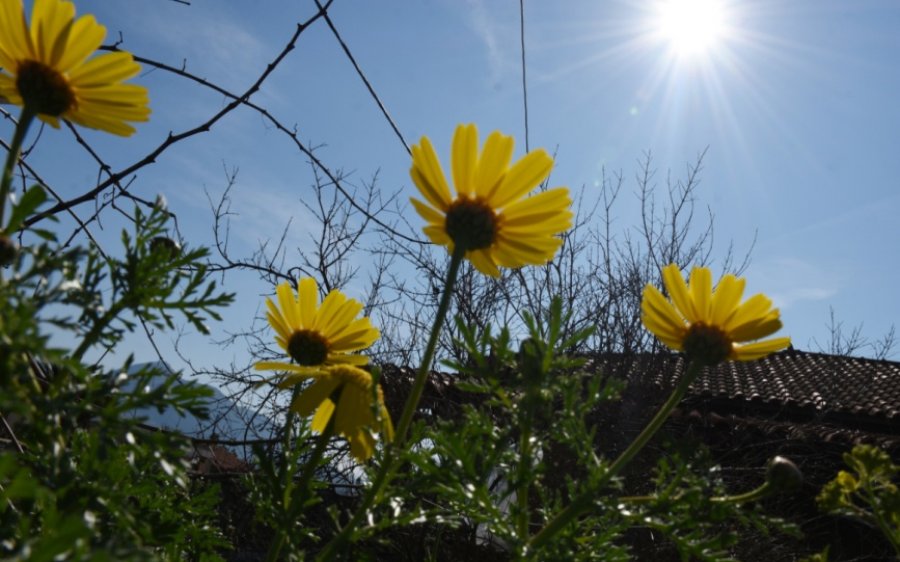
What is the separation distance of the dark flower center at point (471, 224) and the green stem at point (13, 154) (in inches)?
18.2

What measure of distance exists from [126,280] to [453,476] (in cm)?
42

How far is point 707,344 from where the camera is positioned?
3.35ft

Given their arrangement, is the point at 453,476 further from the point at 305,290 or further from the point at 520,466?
the point at 305,290

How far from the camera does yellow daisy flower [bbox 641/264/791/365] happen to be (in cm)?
102

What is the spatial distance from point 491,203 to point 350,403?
306mm

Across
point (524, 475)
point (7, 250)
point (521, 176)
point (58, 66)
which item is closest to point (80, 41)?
point (58, 66)

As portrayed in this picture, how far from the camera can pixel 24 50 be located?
729 mm

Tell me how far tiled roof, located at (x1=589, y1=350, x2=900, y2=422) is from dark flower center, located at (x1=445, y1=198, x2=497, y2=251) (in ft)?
19.0

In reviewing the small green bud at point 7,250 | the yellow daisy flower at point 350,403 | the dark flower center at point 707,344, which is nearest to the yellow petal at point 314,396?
the yellow daisy flower at point 350,403

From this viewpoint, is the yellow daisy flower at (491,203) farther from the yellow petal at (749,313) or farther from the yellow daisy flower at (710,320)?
the yellow petal at (749,313)

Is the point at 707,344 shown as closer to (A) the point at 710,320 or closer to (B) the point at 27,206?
(A) the point at 710,320

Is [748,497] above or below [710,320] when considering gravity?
below

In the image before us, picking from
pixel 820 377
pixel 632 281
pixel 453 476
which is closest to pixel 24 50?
pixel 453 476

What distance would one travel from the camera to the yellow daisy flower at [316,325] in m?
1.04
